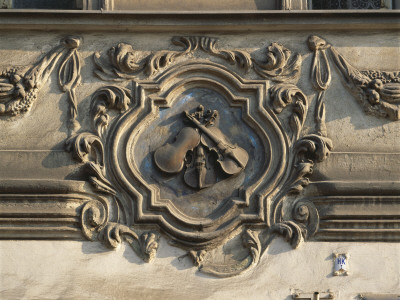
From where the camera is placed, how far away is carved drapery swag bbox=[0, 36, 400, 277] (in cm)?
1016

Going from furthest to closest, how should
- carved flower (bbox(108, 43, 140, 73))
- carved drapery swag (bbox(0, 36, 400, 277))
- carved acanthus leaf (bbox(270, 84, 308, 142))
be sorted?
carved flower (bbox(108, 43, 140, 73)), carved acanthus leaf (bbox(270, 84, 308, 142)), carved drapery swag (bbox(0, 36, 400, 277))

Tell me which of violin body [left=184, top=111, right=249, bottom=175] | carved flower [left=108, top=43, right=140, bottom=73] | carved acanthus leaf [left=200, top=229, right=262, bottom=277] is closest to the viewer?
carved acanthus leaf [left=200, top=229, right=262, bottom=277]

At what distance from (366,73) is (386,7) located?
78 cm

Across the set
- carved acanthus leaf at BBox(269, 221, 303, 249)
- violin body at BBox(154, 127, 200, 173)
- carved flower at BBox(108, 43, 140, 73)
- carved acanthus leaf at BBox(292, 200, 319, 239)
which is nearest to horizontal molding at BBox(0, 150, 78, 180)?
violin body at BBox(154, 127, 200, 173)

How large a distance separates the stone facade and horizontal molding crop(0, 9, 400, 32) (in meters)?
0.01

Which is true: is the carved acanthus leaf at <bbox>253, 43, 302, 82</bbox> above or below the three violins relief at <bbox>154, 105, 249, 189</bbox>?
above

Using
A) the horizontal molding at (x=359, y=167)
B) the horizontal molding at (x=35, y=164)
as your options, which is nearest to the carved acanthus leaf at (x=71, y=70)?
the horizontal molding at (x=35, y=164)

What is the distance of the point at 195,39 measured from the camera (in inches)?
416

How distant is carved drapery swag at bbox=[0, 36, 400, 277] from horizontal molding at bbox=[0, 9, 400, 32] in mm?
138

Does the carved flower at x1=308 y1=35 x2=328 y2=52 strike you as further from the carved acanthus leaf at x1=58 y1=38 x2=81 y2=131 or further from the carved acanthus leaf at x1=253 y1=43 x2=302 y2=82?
the carved acanthus leaf at x1=58 y1=38 x2=81 y2=131

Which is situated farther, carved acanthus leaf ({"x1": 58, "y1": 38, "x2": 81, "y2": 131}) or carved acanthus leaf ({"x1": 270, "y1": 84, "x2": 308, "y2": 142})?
carved acanthus leaf ({"x1": 58, "y1": 38, "x2": 81, "y2": 131})

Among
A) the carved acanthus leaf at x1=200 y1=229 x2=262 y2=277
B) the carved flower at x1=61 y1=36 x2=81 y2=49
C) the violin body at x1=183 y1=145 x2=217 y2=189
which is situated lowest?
the carved acanthus leaf at x1=200 y1=229 x2=262 y2=277

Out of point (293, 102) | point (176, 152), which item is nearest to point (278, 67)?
point (293, 102)

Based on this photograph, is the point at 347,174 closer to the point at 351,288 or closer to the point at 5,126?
the point at 351,288
